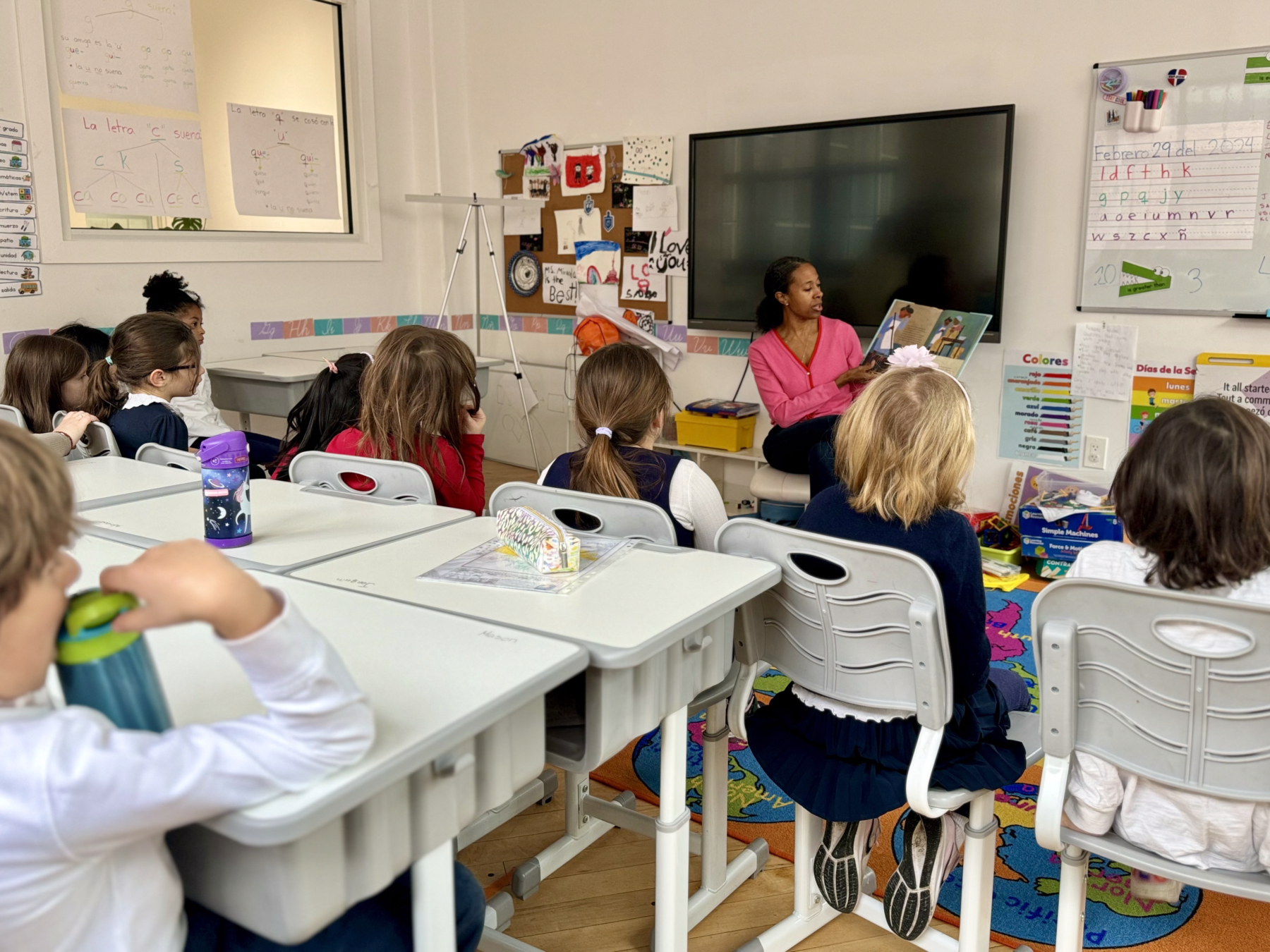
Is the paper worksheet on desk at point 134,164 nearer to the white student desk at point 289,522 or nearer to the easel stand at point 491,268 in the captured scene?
the easel stand at point 491,268

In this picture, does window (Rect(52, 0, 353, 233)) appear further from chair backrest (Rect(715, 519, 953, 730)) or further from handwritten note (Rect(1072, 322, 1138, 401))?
chair backrest (Rect(715, 519, 953, 730))

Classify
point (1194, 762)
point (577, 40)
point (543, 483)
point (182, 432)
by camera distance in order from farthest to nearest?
point (577, 40), point (182, 432), point (543, 483), point (1194, 762)

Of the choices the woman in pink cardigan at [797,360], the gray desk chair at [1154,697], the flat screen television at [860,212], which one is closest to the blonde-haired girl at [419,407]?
the gray desk chair at [1154,697]

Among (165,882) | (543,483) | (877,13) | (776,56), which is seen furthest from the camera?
(776,56)

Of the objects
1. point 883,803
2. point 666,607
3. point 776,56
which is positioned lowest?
point 883,803

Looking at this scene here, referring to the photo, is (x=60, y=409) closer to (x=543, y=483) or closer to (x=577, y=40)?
(x=543, y=483)

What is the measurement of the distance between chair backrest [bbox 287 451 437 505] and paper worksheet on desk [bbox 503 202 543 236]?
132 inches

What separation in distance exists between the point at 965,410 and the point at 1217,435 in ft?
1.33

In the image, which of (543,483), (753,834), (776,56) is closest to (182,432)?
(543,483)

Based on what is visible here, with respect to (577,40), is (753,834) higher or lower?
lower

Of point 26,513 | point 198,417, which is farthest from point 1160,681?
point 198,417

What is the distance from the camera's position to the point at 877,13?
4016 millimetres

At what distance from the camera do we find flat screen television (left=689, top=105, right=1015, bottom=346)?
376 cm

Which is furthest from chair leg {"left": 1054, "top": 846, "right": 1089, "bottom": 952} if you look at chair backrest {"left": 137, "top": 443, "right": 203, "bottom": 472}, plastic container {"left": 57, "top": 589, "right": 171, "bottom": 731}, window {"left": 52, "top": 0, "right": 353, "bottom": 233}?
window {"left": 52, "top": 0, "right": 353, "bottom": 233}
